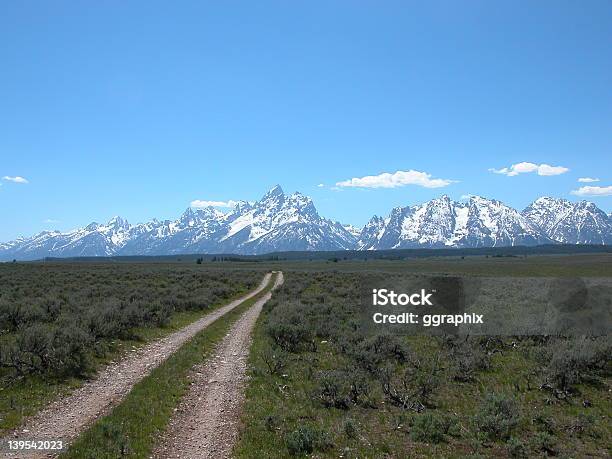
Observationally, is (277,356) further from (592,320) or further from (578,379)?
(592,320)

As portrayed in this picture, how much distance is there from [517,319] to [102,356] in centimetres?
2055

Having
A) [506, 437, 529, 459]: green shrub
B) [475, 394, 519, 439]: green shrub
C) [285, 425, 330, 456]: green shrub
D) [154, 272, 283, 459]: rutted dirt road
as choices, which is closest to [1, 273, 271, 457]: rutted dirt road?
[154, 272, 283, 459]: rutted dirt road

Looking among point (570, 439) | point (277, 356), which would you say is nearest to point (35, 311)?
point (277, 356)

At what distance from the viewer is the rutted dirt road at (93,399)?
11280mm

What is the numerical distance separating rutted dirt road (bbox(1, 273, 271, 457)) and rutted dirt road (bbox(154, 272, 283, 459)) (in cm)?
210

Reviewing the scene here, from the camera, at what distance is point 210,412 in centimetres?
1312

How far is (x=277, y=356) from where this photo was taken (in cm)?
1844

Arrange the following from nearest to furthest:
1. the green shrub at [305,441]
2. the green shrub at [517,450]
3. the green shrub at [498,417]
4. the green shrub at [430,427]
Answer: the green shrub at [305,441] → the green shrub at [517,450] → the green shrub at [430,427] → the green shrub at [498,417]

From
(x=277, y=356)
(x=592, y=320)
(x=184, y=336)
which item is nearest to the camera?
(x=277, y=356)

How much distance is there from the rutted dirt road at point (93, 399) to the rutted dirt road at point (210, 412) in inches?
82.8

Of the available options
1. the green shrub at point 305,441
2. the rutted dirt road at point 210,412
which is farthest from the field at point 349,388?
the rutted dirt road at point 210,412

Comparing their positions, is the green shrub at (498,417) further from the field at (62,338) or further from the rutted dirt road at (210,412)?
the field at (62,338)

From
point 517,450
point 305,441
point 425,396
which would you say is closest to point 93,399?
point 305,441

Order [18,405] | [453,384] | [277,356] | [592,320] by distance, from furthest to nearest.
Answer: [592,320], [277,356], [453,384], [18,405]
